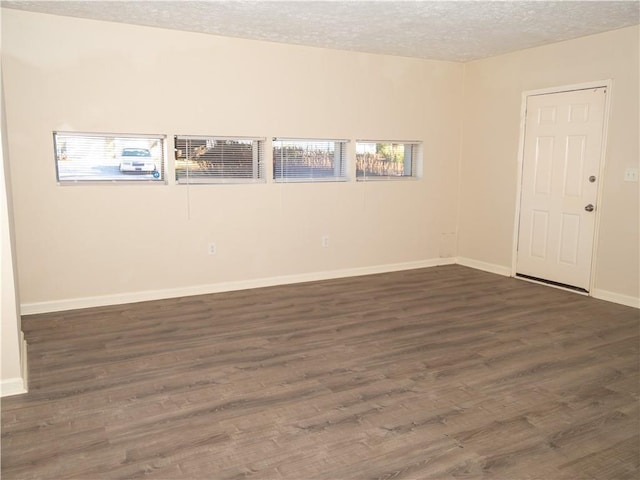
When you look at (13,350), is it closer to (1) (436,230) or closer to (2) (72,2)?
(2) (72,2)

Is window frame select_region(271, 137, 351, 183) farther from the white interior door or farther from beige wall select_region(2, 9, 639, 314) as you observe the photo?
the white interior door

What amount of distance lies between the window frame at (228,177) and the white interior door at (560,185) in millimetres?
3064

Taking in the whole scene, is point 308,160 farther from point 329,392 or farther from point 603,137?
point 329,392

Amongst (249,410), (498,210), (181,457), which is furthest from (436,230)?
(181,457)

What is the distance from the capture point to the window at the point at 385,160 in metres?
6.02

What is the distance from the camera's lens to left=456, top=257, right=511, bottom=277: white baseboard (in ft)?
20.0

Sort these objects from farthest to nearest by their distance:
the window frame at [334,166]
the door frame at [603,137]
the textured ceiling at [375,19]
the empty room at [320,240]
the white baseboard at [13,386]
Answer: the window frame at [334,166] < the door frame at [603,137] < the textured ceiling at [375,19] < the white baseboard at [13,386] < the empty room at [320,240]

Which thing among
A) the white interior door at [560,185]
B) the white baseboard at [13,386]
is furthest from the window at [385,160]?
the white baseboard at [13,386]

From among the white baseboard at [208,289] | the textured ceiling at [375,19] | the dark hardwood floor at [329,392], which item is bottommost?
the dark hardwood floor at [329,392]

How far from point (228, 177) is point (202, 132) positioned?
54 cm

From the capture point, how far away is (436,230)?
21.6ft

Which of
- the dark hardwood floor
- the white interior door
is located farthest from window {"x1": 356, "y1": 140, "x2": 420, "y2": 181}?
the dark hardwood floor

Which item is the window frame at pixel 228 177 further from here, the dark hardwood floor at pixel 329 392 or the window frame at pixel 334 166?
the dark hardwood floor at pixel 329 392

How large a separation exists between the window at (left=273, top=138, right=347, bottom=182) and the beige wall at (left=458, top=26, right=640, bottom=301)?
187 centimetres
